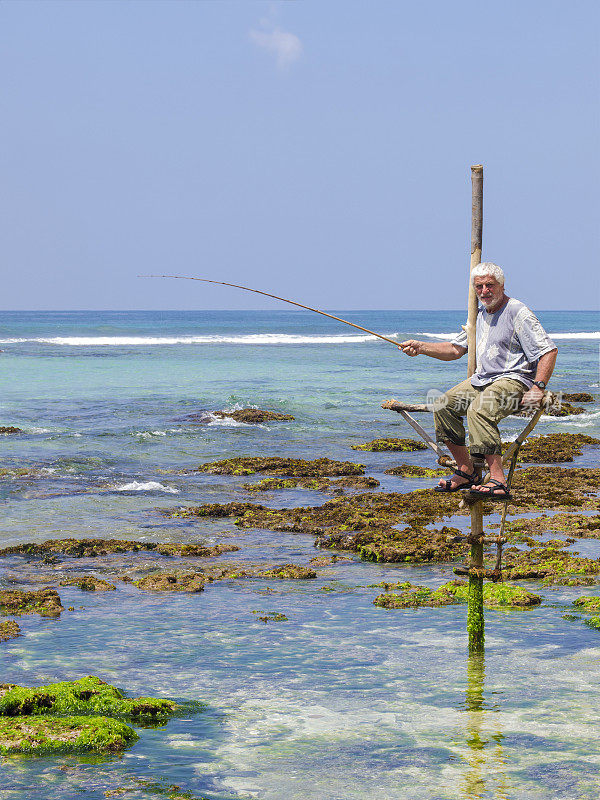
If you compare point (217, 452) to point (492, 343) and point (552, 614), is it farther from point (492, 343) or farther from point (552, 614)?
point (492, 343)

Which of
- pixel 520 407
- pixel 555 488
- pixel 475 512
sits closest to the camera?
pixel 520 407

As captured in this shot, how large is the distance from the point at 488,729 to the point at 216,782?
6.65 feet

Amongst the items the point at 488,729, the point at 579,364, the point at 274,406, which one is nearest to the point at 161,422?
the point at 274,406

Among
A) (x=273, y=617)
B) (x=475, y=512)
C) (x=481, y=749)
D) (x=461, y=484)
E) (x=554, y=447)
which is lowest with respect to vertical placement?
(x=481, y=749)

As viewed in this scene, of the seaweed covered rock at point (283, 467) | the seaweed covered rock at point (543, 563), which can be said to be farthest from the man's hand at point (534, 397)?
the seaweed covered rock at point (283, 467)

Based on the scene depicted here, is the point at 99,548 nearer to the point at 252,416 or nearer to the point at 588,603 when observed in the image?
the point at 588,603

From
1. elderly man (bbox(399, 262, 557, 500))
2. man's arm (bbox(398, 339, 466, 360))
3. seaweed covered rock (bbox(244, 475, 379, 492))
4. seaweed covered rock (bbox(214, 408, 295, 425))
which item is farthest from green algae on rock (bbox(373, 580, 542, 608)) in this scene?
seaweed covered rock (bbox(214, 408, 295, 425))

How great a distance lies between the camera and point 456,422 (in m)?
6.66

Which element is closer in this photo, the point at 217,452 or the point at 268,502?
the point at 268,502

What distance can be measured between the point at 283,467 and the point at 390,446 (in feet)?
12.2

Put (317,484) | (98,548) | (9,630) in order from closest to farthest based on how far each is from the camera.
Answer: (9,630)
(98,548)
(317,484)

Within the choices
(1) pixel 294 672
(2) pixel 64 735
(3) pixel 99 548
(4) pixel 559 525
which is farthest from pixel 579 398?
(2) pixel 64 735

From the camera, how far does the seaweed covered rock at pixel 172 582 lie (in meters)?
9.62

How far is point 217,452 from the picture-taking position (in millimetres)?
19562
